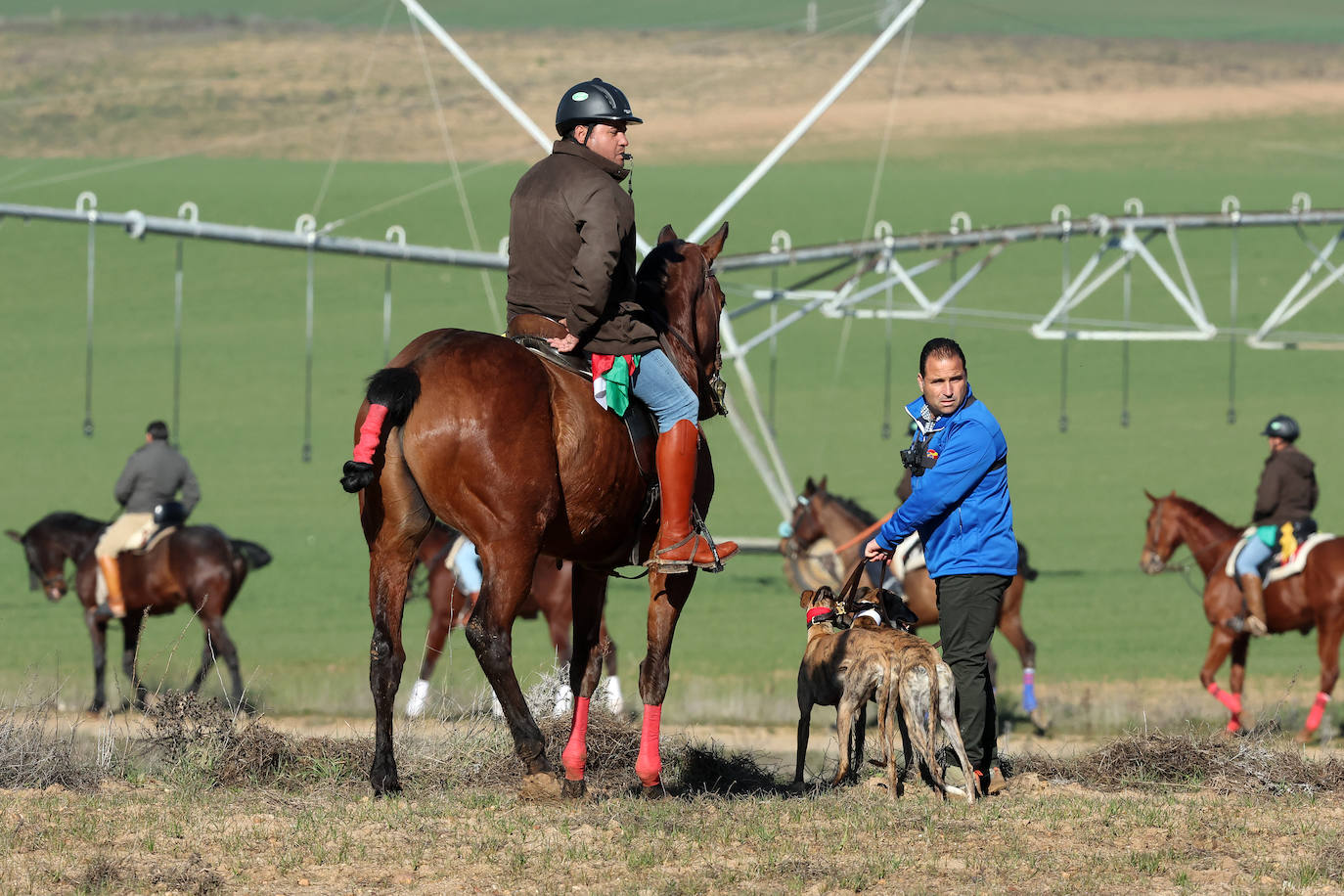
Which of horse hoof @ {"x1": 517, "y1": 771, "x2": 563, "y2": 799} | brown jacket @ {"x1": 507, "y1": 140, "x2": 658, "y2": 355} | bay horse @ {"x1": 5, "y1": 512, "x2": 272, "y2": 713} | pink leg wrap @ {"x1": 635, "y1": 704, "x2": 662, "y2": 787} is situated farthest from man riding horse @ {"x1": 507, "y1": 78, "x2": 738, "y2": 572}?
bay horse @ {"x1": 5, "y1": 512, "x2": 272, "y2": 713}

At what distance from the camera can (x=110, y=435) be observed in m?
43.3

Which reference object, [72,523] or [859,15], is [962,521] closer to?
[72,523]

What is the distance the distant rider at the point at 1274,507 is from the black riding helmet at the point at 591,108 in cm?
972

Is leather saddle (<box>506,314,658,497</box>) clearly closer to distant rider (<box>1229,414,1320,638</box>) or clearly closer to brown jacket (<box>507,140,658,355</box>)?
brown jacket (<box>507,140,658,355</box>)

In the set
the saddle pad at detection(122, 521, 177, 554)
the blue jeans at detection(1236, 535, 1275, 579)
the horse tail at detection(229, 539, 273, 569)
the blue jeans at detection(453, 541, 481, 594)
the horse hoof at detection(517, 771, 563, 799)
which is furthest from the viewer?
the horse tail at detection(229, 539, 273, 569)

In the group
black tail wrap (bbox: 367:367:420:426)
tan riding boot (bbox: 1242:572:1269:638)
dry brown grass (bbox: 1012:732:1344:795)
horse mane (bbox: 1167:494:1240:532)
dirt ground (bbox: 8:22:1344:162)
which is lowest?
dry brown grass (bbox: 1012:732:1344:795)

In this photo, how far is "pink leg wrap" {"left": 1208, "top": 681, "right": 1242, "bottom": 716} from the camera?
16312mm

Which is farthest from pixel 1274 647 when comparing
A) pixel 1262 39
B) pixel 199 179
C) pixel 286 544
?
pixel 1262 39

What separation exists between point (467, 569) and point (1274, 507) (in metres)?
7.13

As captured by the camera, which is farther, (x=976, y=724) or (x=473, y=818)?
(x=976, y=724)

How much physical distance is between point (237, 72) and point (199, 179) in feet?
31.8

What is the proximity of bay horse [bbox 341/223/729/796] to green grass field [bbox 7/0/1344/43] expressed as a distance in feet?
248

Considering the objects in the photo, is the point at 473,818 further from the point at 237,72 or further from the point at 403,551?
the point at 237,72

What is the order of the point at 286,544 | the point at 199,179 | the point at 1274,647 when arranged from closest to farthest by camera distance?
the point at 1274,647
the point at 286,544
the point at 199,179
